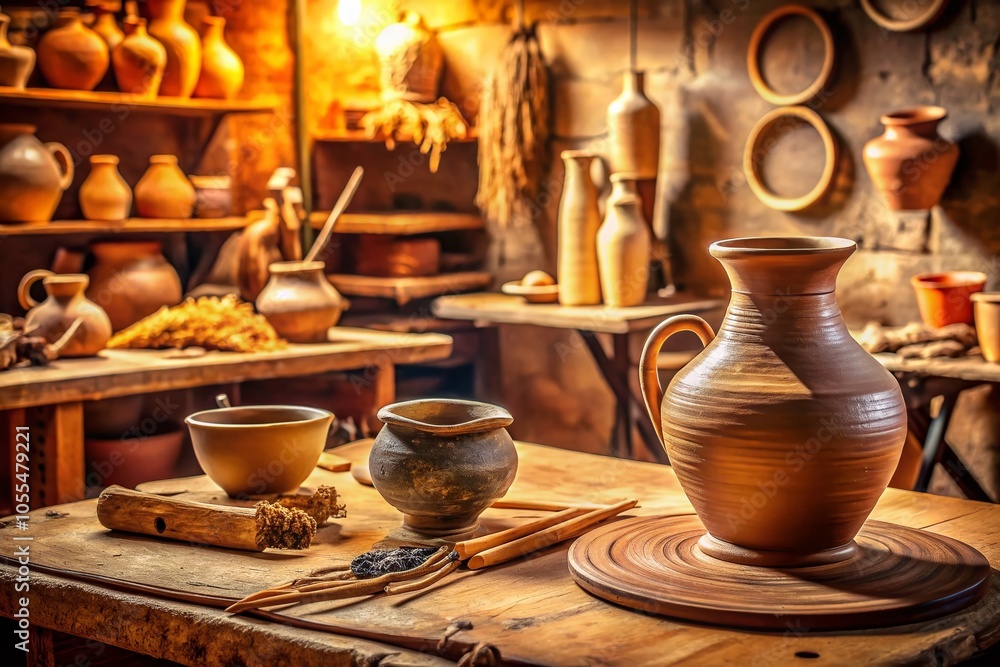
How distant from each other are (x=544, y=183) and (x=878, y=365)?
3.33 meters

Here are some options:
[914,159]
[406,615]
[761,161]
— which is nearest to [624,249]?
[761,161]

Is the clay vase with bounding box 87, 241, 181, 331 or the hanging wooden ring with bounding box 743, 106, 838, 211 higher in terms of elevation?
the hanging wooden ring with bounding box 743, 106, 838, 211

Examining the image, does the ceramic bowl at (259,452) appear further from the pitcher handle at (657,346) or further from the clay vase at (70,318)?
the clay vase at (70,318)

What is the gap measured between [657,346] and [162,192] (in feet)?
10.1

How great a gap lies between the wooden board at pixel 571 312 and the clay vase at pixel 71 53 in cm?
156

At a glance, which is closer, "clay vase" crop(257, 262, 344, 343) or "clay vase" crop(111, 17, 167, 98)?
"clay vase" crop(257, 262, 344, 343)

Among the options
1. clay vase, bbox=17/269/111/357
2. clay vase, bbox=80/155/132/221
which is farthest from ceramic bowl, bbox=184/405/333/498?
clay vase, bbox=80/155/132/221

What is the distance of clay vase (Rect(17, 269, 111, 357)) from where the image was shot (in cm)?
364

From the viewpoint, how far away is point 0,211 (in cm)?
396

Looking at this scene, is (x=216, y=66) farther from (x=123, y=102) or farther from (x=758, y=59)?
(x=758, y=59)

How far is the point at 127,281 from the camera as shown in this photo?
4262 mm

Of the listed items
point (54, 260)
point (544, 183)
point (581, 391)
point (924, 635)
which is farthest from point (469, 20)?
point (924, 635)

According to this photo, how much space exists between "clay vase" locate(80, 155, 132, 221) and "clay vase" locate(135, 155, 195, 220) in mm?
150

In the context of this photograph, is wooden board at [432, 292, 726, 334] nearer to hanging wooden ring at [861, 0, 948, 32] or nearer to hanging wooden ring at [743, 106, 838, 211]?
hanging wooden ring at [743, 106, 838, 211]
